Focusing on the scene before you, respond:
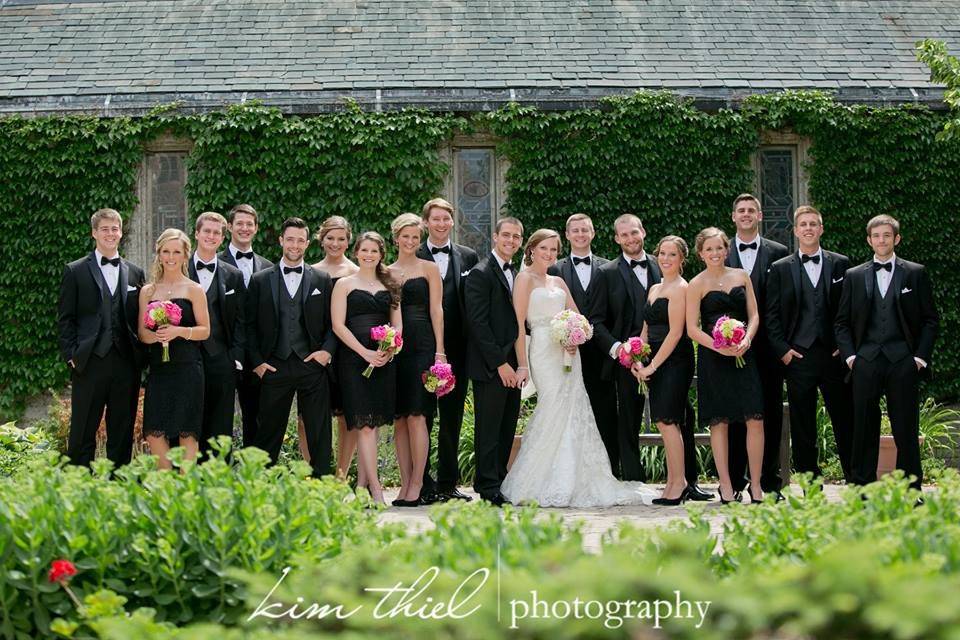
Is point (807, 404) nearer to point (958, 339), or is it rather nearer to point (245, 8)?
point (958, 339)

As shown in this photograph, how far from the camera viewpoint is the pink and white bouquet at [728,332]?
27.4ft

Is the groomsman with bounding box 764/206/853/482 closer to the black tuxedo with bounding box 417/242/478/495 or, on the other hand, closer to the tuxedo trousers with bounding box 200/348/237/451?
the black tuxedo with bounding box 417/242/478/495

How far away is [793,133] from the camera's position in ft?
48.1

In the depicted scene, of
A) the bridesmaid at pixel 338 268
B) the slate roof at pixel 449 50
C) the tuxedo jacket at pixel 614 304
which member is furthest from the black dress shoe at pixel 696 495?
the slate roof at pixel 449 50

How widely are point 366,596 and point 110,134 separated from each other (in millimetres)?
11653

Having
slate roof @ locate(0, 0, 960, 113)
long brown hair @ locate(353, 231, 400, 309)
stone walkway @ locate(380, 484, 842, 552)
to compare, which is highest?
slate roof @ locate(0, 0, 960, 113)

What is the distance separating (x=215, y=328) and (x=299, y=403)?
83cm

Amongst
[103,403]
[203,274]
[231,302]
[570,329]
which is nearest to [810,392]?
[570,329]

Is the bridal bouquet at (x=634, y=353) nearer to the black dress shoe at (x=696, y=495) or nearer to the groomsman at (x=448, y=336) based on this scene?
the black dress shoe at (x=696, y=495)

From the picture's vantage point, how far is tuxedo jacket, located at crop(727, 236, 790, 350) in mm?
8914

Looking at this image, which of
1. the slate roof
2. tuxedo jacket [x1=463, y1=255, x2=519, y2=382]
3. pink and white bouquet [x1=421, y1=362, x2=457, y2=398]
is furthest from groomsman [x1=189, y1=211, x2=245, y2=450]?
the slate roof

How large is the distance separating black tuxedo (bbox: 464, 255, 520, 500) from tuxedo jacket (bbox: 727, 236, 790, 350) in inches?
72.8

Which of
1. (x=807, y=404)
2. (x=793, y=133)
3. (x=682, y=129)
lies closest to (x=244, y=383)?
(x=807, y=404)

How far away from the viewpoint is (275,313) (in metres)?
8.65
